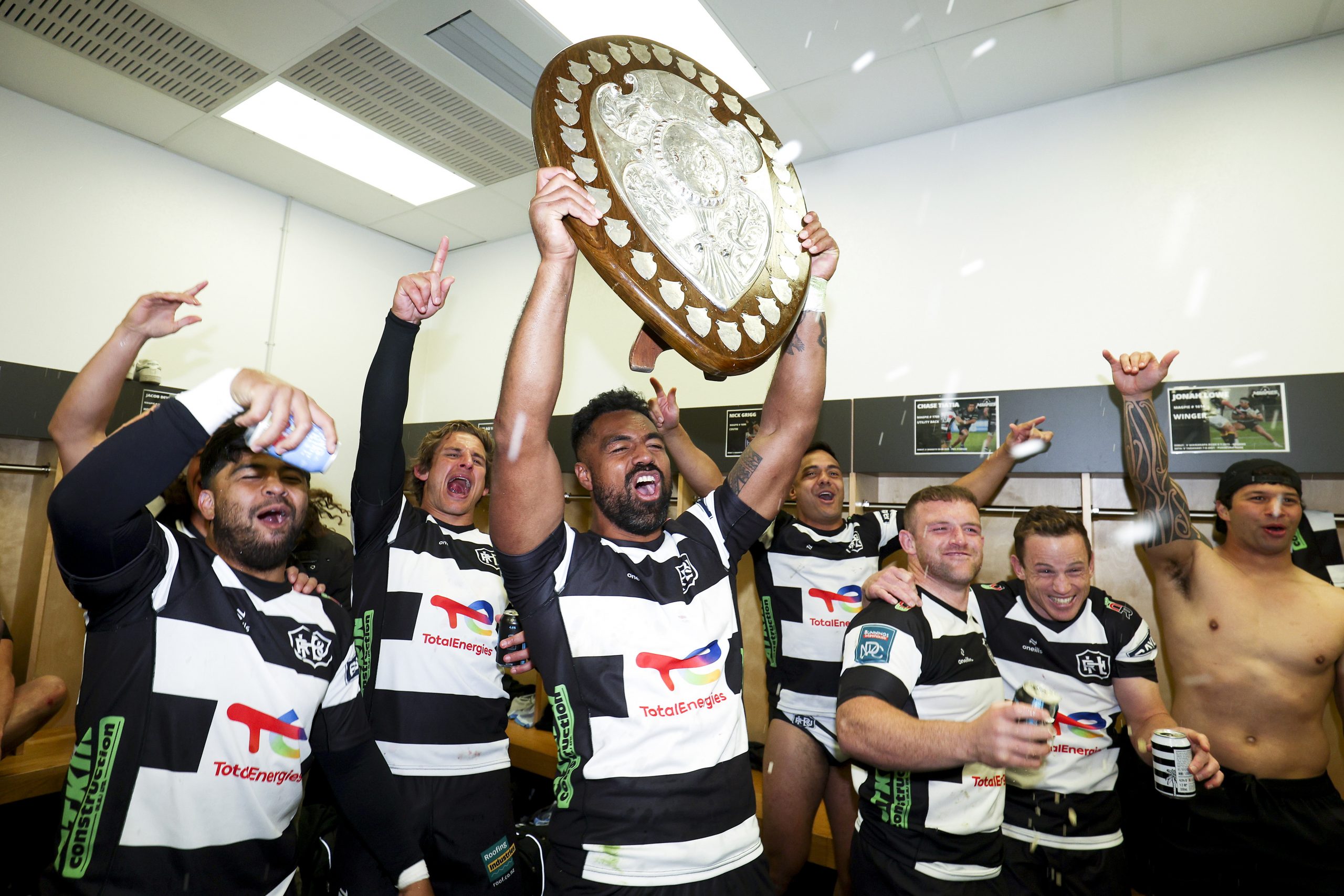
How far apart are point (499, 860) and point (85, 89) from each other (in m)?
3.84

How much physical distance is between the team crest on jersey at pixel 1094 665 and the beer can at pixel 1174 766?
464mm

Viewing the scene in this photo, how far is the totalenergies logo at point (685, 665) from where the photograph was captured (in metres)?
1.32

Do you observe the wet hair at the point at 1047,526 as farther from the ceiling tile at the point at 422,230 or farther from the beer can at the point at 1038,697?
the ceiling tile at the point at 422,230

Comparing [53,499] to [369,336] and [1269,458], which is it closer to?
[1269,458]

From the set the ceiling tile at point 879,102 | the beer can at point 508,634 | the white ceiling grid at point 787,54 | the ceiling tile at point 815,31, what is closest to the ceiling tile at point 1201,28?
the white ceiling grid at point 787,54

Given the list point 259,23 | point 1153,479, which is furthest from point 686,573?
point 259,23

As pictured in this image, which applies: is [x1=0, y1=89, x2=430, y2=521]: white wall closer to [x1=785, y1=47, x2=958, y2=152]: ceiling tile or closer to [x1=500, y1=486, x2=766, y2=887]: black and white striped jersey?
[x1=785, y1=47, x2=958, y2=152]: ceiling tile

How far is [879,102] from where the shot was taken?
3.18 m

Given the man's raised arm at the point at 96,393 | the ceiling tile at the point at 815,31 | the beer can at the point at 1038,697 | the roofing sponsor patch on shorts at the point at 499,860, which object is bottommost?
the roofing sponsor patch on shorts at the point at 499,860

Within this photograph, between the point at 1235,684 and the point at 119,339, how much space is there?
319 cm

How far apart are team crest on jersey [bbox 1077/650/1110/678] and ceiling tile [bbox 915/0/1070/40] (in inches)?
90.0

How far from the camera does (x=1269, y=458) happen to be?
2.45 metres

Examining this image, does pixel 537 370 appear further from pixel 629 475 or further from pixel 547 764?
pixel 547 764

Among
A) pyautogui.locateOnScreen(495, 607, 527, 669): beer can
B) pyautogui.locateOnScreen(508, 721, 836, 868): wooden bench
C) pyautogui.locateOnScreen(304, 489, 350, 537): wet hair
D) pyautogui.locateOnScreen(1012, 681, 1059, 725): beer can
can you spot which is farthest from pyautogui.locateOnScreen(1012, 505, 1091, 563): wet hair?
pyautogui.locateOnScreen(304, 489, 350, 537): wet hair
